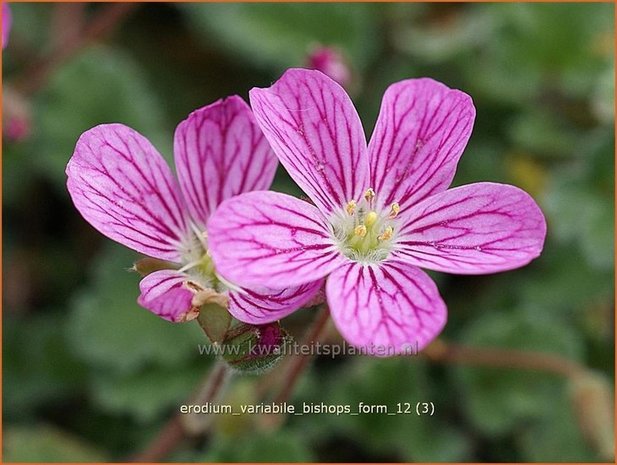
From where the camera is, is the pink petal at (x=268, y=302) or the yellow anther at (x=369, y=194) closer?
the pink petal at (x=268, y=302)

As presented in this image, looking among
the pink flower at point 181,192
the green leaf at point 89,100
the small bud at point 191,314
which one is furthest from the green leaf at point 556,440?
the green leaf at point 89,100

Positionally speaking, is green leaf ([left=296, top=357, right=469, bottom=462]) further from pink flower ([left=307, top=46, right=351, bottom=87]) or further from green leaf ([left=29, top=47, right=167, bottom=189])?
green leaf ([left=29, top=47, right=167, bottom=189])

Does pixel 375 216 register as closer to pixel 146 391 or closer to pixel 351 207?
pixel 351 207

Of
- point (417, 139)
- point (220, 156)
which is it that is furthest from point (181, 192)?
point (417, 139)

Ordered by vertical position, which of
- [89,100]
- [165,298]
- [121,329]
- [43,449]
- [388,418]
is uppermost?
[165,298]

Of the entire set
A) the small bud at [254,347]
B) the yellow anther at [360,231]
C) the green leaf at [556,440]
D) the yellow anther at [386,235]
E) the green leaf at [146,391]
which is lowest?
the green leaf at [556,440]

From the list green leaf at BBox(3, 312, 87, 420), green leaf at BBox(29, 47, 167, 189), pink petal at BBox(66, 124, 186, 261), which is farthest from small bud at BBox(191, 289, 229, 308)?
green leaf at BBox(29, 47, 167, 189)

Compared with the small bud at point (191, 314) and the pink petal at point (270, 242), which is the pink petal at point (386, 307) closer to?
the pink petal at point (270, 242)
